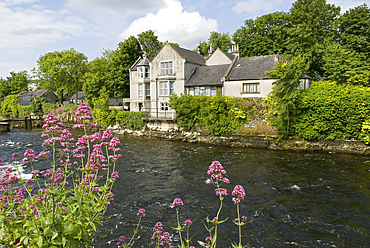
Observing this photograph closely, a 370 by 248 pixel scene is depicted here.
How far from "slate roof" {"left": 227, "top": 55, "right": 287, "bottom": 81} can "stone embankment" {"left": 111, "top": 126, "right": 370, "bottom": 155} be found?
9.48m

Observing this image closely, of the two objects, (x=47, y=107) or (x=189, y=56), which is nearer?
(x=189, y=56)

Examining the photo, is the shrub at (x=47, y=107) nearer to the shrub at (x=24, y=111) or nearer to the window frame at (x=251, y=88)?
the shrub at (x=24, y=111)

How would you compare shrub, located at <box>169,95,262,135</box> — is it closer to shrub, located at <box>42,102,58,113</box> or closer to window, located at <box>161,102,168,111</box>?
window, located at <box>161,102,168,111</box>

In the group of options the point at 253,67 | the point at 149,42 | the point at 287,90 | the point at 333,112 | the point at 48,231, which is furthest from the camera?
the point at 149,42

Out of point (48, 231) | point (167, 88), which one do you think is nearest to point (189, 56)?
point (167, 88)

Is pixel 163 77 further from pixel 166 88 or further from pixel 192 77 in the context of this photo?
pixel 192 77

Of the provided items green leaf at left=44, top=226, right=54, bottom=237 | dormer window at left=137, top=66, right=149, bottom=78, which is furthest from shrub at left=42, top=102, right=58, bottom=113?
green leaf at left=44, top=226, right=54, bottom=237

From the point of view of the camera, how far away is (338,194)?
12.8 m

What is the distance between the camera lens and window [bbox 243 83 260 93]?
3195 centimetres

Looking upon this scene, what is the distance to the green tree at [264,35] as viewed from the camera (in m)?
45.7

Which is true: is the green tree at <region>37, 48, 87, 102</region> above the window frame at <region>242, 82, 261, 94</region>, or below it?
above

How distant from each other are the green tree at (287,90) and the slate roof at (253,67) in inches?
281

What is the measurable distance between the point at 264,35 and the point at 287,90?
30.9 metres

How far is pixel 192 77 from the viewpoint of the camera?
3881cm
